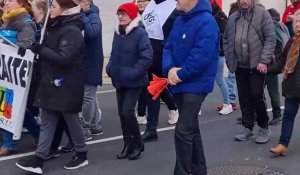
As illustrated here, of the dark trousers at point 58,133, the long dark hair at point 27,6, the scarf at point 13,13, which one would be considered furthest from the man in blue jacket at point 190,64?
the long dark hair at point 27,6

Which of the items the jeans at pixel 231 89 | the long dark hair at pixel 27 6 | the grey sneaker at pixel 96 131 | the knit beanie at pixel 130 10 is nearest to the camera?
the knit beanie at pixel 130 10

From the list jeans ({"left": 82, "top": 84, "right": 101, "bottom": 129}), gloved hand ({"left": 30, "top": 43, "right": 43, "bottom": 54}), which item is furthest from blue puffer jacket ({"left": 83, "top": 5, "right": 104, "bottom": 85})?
gloved hand ({"left": 30, "top": 43, "right": 43, "bottom": 54})

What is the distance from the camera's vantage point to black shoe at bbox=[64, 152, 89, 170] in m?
6.02

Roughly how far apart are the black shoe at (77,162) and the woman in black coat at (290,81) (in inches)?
77.6

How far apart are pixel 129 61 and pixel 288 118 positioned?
1763 millimetres

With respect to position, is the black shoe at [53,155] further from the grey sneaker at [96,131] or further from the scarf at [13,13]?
the scarf at [13,13]

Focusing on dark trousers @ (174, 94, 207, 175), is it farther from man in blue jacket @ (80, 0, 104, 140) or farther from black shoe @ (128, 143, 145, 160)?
man in blue jacket @ (80, 0, 104, 140)

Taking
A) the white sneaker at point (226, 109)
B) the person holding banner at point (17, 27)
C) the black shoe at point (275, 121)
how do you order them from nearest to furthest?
1. the person holding banner at point (17, 27)
2. the black shoe at point (275, 121)
3. the white sneaker at point (226, 109)

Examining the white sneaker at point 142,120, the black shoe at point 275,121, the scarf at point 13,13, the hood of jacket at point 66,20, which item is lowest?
→ the white sneaker at point 142,120

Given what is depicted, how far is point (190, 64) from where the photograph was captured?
196 inches

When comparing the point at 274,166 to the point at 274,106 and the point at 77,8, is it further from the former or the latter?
the point at 77,8

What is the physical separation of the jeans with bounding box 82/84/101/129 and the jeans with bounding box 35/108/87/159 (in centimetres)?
85

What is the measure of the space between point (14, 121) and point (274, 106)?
331 centimetres

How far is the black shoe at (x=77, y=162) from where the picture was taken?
6023 millimetres
